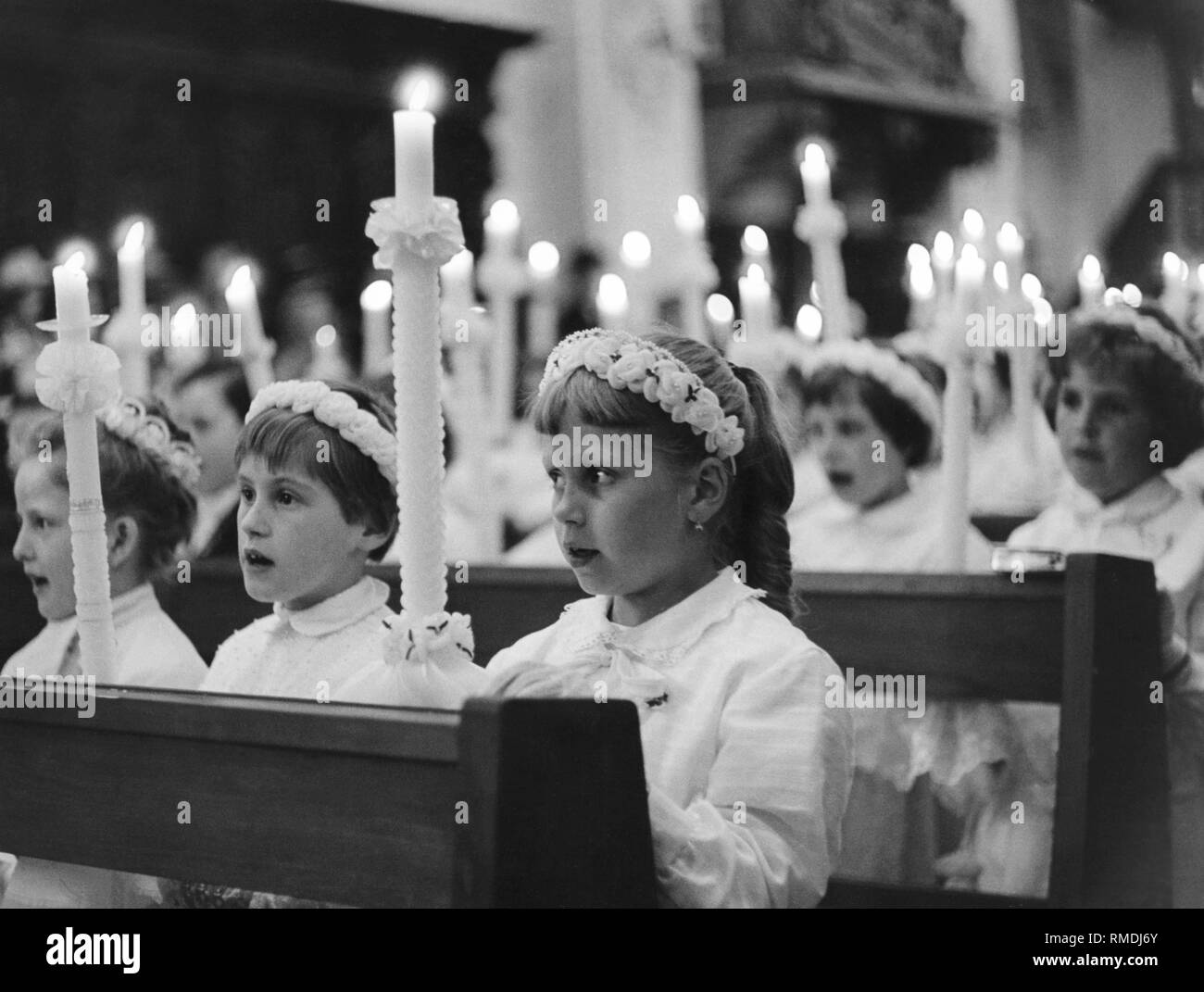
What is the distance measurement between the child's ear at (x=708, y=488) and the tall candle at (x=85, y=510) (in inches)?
27.6

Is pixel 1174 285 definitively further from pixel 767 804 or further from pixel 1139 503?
pixel 767 804

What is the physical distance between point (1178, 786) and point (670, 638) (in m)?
1.03

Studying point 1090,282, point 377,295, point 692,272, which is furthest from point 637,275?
point 1090,282

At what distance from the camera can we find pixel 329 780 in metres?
1.72

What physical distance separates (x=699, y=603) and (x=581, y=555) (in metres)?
0.13

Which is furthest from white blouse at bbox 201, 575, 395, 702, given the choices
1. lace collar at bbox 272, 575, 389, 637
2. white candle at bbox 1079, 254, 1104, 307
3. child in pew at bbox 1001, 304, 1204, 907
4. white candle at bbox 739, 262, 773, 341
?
white candle at bbox 1079, 254, 1104, 307

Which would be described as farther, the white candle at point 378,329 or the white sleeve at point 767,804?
the white candle at point 378,329

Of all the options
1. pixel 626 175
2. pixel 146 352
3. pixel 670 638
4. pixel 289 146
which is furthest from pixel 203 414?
pixel 670 638

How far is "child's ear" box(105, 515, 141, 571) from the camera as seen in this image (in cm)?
273

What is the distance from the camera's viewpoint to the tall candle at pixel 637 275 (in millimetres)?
2809

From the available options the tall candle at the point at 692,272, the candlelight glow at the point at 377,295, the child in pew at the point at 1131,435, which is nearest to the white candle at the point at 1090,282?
the child in pew at the point at 1131,435

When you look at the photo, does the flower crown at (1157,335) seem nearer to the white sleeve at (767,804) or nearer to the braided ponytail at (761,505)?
the braided ponytail at (761,505)

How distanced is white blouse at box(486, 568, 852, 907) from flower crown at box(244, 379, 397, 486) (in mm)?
465
